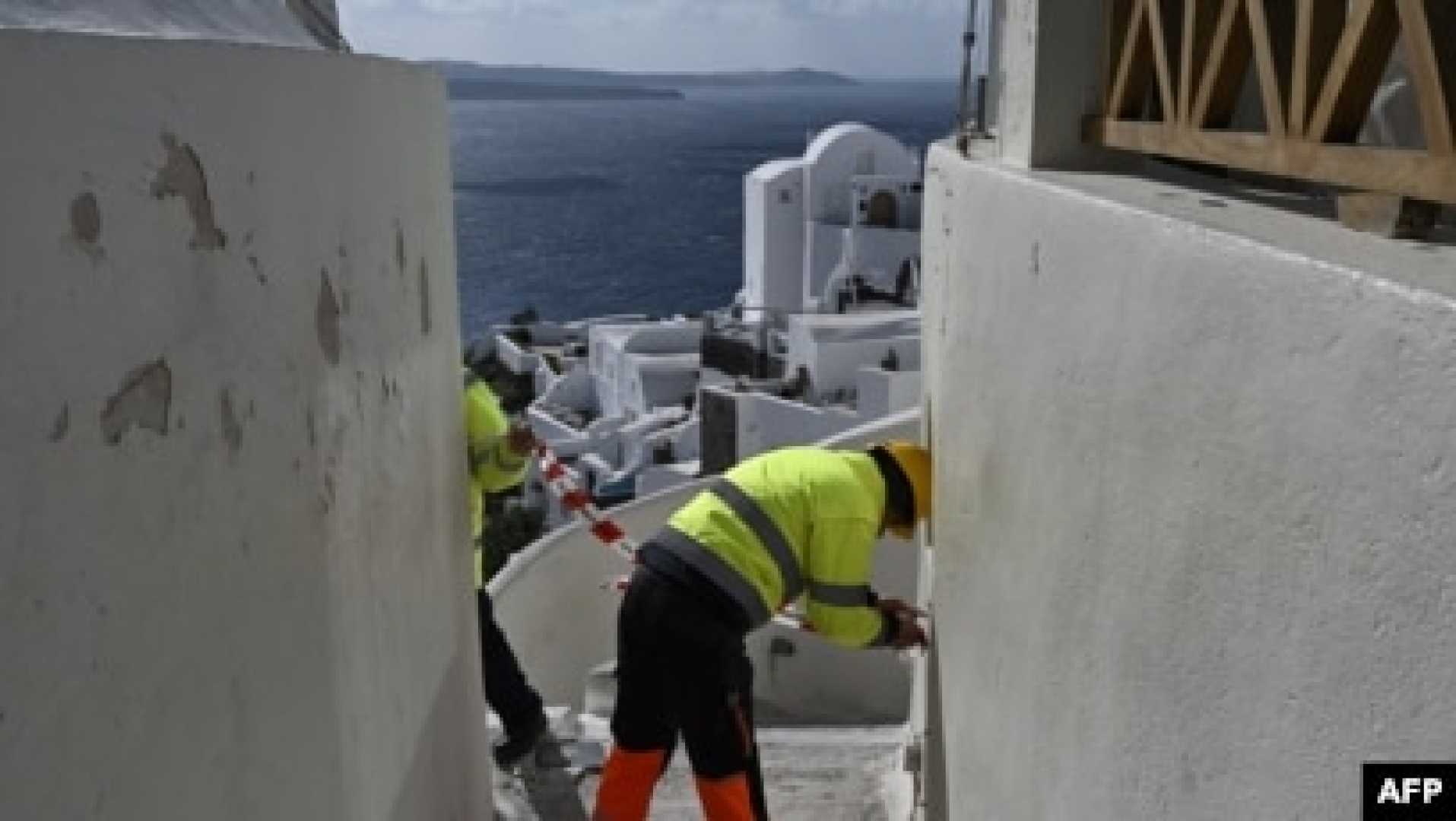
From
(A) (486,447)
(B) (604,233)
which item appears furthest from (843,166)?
(B) (604,233)

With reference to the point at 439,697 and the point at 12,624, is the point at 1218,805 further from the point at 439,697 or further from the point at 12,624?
the point at 439,697

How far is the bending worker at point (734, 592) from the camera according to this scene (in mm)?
4531

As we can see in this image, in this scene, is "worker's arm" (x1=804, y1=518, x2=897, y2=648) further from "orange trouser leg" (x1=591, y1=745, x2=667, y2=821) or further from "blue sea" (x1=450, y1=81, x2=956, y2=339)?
"blue sea" (x1=450, y1=81, x2=956, y2=339)

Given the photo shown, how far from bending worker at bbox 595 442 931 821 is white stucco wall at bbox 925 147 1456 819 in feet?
3.67

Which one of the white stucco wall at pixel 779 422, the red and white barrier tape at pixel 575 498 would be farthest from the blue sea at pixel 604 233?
the red and white barrier tape at pixel 575 498

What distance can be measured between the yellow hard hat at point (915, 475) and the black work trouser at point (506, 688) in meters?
1.99

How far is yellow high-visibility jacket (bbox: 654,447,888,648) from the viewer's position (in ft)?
14.8

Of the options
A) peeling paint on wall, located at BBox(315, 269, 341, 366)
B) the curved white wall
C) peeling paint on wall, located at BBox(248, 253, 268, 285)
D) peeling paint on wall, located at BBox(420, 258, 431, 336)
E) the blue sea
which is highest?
peeling paint on wall, located at BBox(248, 253, 268, 285)

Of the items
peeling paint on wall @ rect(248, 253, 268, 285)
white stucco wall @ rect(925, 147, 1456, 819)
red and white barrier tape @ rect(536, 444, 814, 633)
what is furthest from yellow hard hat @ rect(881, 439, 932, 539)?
peeling paint on wall @ rect(248, 253, 268, 285)

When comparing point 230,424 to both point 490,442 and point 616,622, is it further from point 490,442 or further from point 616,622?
point 616,622

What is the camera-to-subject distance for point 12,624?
157 centimetres

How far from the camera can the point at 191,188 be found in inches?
79.9

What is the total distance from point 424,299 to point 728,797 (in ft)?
6.60

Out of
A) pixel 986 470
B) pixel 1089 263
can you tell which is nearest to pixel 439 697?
pixel 986 470
